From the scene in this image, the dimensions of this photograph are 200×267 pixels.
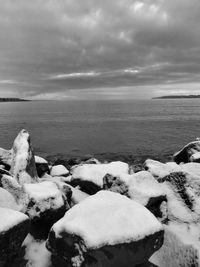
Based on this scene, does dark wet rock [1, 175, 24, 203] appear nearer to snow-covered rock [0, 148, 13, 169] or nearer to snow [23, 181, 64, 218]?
snow [23, 181, 64, 218]

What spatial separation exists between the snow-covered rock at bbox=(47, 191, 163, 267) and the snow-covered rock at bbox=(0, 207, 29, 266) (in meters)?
0.75

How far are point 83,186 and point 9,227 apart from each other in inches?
233

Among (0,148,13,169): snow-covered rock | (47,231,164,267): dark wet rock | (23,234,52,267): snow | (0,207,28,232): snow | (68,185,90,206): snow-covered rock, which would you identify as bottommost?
(23,234,52,267): snow

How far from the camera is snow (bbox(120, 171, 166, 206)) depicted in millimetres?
9141

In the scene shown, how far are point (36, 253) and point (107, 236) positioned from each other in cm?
245

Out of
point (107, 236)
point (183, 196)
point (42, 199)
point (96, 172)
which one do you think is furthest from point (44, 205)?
point (183, 196)

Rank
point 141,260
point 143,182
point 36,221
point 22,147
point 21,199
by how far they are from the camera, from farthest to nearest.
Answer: point 22,147
point 143,182
point 21,199
point 36,221
point 141,260

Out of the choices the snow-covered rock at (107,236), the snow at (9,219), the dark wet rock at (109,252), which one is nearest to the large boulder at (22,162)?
the snow at (9,219)

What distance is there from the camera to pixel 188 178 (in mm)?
9969

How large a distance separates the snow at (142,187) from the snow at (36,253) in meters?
3.33

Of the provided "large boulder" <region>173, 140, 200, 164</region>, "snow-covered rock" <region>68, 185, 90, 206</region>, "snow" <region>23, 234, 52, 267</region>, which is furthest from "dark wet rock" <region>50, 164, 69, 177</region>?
"large boulder" <region>173, 140, 200, 164</region>

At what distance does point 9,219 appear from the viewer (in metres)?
6.62

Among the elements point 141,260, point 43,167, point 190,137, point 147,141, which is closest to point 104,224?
point 141,260

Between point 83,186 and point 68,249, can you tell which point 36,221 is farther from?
point 83,186
